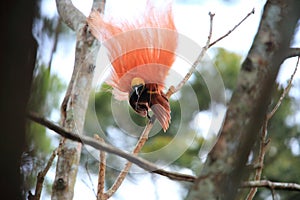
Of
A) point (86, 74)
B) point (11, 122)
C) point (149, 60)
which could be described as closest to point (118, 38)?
point (149, 60)

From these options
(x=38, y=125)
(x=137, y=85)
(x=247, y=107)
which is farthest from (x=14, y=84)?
(x=137, y=85)

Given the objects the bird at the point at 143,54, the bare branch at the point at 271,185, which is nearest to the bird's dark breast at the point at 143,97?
the bird at the point at 143,54

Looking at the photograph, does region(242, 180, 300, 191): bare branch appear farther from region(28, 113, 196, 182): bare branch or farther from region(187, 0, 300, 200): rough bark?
region(187, 0, 300, 200): rough bark

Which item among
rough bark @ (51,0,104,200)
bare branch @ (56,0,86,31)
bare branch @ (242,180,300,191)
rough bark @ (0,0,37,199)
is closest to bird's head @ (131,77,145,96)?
rough bark @ (51,0,104,200)

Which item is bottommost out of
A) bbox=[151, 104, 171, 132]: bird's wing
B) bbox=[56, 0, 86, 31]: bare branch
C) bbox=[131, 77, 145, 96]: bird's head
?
bbox=[151, 104, 171, 132]: bird's wing

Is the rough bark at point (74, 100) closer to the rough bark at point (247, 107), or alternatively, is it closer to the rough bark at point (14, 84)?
the rough bark at point (247, 107)

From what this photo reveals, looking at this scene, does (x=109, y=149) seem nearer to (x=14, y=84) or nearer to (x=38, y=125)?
(x=38, y=125)

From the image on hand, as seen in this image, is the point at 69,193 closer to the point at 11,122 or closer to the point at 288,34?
the point at 288,34

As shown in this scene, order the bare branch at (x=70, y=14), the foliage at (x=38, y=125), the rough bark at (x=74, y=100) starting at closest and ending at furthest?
the foliage at (x=38, y=125) < the rough bark at (x=74, y=100) < the bare branch at (x=70, y=14)
